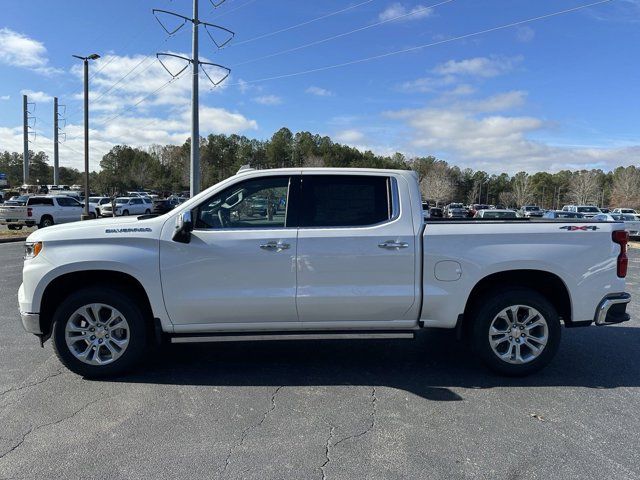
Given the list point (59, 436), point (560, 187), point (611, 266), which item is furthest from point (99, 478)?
point (560, 187)

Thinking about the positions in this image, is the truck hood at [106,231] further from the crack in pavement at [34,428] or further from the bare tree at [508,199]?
the bare tree at [508,199]

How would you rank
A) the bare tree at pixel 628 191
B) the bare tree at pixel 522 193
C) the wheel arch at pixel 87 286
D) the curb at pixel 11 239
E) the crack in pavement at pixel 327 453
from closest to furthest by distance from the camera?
the crack in pavement at pixel 327 453 < the wheel arch at pixel 87 286 < the curb at pixel 11 239 < the bare tree at pixel 628 191 < the bare tree at pixel 522 193

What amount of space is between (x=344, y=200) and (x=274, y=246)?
816 millimetres

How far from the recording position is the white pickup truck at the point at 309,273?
4555mm

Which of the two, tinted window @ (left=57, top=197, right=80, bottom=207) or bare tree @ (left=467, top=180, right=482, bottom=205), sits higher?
bare tree @ (left=467, top=180, right=482, bottom=205)

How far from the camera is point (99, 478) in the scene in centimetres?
307

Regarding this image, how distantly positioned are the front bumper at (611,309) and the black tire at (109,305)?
4308 mm

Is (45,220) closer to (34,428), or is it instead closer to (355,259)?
(34,428)

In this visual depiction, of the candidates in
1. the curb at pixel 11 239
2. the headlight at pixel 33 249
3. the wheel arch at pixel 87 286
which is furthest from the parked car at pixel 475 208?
the headlight at pixel 33 249

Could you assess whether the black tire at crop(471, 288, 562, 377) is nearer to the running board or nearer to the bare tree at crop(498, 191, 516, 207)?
the running board

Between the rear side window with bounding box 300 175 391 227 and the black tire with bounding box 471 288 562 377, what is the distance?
1.31 metres

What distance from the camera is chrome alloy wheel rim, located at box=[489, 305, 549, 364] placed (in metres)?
4.75

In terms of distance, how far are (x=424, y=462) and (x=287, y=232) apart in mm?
2234

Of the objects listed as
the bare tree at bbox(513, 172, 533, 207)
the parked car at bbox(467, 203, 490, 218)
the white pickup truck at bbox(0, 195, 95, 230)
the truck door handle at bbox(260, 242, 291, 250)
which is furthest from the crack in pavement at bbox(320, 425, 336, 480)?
the bare tree at bbox(513, 172, 533, 207)
